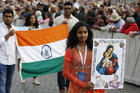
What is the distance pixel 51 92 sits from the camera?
19.6ft

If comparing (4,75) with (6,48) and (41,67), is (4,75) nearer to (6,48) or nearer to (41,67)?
(6,48)

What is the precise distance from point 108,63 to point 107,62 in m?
0.02

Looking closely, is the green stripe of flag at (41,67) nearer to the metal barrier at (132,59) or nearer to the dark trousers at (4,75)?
the dark trousers at (4,75)

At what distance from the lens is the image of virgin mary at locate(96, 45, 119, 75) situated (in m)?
3.01

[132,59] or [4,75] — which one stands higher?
[4,75]

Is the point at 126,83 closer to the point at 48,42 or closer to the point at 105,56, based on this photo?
the point at 48,42

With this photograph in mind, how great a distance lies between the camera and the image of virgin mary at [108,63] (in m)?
3.01

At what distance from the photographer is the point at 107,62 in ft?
9.93

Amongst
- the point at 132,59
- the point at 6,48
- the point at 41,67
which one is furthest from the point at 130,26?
the point at 6,48

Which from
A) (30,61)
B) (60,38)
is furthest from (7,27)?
(60,38)

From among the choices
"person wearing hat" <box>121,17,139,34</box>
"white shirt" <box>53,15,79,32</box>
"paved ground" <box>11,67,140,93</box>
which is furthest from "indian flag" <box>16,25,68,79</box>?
"person wearing hat" <box>121,17,139,34</box>

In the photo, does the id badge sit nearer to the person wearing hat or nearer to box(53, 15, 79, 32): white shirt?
box(53, 15, 79, 32): white shirt

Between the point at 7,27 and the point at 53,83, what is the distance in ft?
8.29

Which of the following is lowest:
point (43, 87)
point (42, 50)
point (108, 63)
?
point (43, 87)
